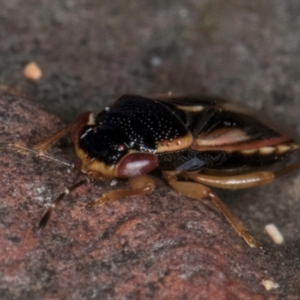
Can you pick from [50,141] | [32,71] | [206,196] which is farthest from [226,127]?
[32,71]

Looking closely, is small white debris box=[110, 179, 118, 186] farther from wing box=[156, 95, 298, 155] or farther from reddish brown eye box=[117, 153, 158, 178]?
wing box=[156, 95, 298, 155]

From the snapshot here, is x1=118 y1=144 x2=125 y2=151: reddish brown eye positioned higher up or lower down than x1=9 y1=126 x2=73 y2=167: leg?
higher up

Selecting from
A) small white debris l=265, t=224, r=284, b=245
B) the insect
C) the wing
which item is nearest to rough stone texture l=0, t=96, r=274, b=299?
the insect

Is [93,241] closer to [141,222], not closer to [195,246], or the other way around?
[141,222]


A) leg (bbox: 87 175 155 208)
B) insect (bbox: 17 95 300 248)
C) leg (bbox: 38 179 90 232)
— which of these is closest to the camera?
leg (bbox: 38 179 90 232)

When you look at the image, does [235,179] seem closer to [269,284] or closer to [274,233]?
[274,233]

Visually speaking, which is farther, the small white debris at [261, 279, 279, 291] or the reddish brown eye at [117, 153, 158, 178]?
the reddish brown eye at [117, 153, 158, 178]

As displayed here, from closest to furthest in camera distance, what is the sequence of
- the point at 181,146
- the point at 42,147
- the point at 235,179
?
the point at 42,147 < the point at 181,146 < the point at 235,179
